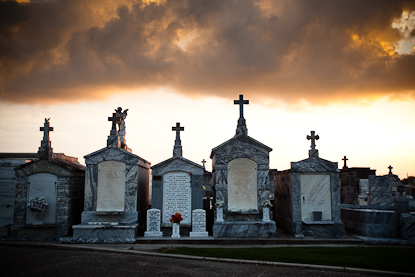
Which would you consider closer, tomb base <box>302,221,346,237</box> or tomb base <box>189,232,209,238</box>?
tomb base <box>189,232,209,238</box>

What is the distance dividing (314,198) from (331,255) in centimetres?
386

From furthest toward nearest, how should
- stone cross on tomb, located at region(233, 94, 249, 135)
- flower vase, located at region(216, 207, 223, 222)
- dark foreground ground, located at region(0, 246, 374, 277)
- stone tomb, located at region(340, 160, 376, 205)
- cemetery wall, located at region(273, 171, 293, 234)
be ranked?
stone tomb, located at region(340, 160, 376, 205), stone cross on tomb, located at region(233, 94, 249, 135), cemetery wall, located at region(273, 171, 293, 234), flower vase, located at region(216, 207, 223, 222), dark foreground ground, located at region(0, 246, 374, 277)

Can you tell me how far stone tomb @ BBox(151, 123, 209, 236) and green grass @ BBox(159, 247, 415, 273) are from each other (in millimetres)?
2549

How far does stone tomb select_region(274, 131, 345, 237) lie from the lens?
1212 cm

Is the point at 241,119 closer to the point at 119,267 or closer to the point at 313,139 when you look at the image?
the point at 313,139

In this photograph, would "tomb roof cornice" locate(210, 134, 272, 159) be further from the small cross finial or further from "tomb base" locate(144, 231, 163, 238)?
the small cross finial

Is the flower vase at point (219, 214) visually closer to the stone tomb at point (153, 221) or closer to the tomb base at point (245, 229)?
the tomb base at point (245, 229)

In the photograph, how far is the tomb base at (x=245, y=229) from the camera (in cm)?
1161

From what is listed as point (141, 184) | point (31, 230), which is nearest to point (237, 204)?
point (141, 184)

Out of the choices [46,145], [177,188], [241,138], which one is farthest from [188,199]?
[46,145]

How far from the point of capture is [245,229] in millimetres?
11664

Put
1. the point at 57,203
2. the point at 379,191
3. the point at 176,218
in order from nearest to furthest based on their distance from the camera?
the point at 176,218 < the point at 57,203 < the point at 379,191

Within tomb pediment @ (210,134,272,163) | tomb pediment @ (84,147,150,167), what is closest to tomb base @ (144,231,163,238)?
tomb pediment @ (84,147,150,167)

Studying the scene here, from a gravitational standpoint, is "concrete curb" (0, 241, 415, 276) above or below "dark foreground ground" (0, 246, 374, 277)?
above
